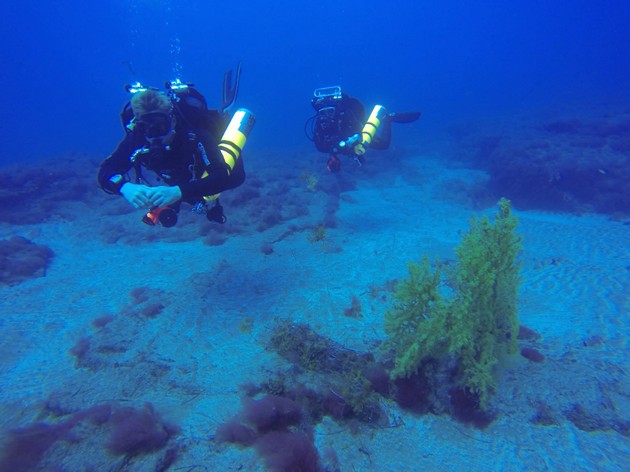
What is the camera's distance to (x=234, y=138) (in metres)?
5.26

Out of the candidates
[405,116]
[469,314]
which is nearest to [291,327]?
[469,314]

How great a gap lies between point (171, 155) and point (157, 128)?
47 centimetres

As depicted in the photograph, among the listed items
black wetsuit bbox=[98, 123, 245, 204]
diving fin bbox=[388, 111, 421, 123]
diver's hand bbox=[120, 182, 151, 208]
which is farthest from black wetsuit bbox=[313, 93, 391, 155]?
diver's hand bbox=[120, 182, 151, 208]

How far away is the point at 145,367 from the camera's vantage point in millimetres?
4547

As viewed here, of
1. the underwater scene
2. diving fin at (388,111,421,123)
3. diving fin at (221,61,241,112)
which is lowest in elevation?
the underwater scene

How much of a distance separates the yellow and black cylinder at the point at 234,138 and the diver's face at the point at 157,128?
2.41 feet

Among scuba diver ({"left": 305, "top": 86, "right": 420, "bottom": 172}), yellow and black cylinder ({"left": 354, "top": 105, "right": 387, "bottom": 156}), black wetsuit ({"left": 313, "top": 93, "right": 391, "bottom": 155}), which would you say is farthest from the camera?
black wetsuit ({"left": 313, "top": 93, "right": 391, "bottom": 155})

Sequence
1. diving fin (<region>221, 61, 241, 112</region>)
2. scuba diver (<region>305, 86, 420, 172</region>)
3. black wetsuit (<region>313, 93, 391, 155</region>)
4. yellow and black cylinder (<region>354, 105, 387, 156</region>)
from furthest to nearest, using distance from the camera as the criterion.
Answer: black wetsuit (<region>313, 93, 391, 155</region>) → scuba diver (<region>305, 86, 420, 172</region>) → yellow and black cylinder (<region>354, 105, 387, 156</region>) → diving fin (<region>221, 61, 241, 112</region>)

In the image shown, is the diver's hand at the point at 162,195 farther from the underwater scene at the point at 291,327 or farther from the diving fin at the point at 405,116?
the diving fin at the point at 405,116

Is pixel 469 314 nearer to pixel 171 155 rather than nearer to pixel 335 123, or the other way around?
pixel 171 155

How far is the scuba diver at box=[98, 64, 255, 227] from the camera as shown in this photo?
13.8 feet

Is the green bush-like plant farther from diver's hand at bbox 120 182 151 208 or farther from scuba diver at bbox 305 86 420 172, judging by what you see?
scuba diver at bbox 305 86 420 172

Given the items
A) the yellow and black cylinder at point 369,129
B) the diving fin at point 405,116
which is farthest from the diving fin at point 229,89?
the diving fin at point 405,116

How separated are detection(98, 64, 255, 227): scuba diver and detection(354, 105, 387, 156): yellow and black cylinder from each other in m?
4.13
